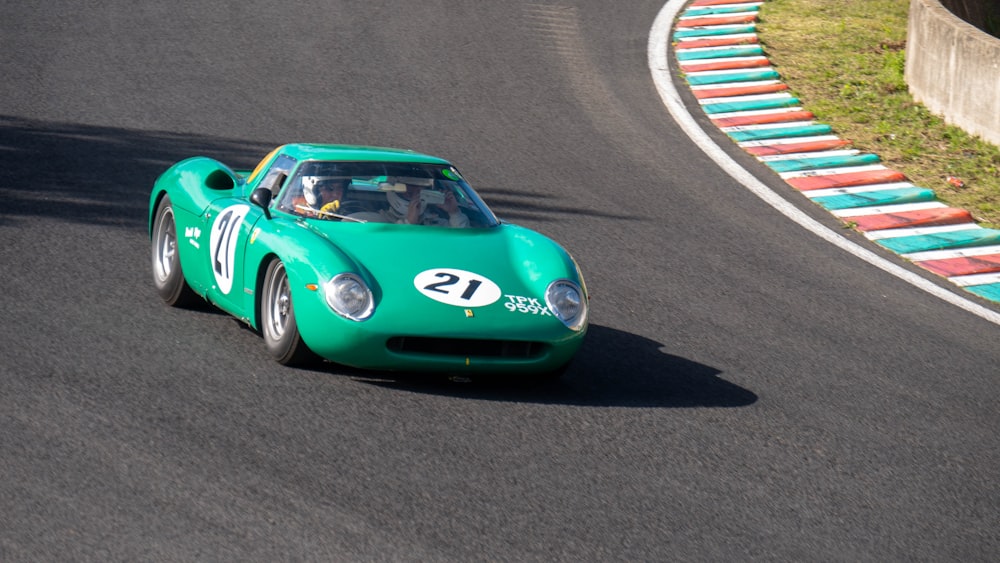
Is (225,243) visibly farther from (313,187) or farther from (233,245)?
(313,187)

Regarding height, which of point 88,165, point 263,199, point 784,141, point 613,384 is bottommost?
point 784,141

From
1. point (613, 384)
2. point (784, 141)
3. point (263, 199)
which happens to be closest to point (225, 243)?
point (263, 199)

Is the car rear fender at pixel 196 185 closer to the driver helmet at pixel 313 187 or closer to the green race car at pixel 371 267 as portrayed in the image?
the green race car at pixel 371 267

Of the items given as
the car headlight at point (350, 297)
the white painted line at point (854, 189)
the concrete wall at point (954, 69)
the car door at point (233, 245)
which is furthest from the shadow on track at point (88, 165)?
the concrete wall at point (954, 69)

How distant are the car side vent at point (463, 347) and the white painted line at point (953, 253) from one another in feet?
15.4

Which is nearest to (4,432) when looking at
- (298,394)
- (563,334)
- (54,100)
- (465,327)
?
(298,394)

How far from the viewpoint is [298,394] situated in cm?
585

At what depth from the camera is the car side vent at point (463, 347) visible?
19.6 feet

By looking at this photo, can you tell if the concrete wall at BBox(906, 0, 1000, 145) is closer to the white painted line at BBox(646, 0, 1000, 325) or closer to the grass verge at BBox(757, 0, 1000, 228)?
the grass verge at BBox(757, 0, 1000, 228)

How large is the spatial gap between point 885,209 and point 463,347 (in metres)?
5.86

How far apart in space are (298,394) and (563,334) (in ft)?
4.27

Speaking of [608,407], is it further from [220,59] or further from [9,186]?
[220,59]

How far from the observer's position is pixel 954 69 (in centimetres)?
1255

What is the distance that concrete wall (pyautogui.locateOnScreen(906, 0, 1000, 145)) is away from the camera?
39.1 feet
